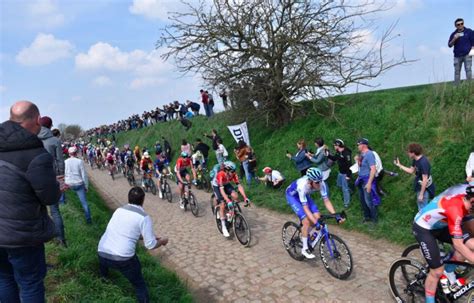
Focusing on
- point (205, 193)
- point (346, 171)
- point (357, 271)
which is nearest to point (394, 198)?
point (346, 171)

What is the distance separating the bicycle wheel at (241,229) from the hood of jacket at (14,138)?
5925mm

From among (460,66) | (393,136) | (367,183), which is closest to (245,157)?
(393,136)

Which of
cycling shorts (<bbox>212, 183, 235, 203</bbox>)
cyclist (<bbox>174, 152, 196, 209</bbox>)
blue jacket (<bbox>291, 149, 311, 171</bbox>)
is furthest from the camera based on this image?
cyclist (<bbox>174, 152, 196, 209</bbox>)

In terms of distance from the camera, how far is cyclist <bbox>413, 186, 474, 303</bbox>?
4.04m

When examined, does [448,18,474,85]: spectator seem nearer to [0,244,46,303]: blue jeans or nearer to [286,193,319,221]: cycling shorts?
[286,193,319,221]: cycling shorts

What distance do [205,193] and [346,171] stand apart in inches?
295

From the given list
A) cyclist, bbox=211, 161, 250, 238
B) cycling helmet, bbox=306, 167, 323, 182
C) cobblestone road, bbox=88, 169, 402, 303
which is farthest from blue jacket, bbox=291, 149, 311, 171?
cycling helmet, bbox=306, 167, 323, 182

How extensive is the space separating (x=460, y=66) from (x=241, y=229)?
9378mm

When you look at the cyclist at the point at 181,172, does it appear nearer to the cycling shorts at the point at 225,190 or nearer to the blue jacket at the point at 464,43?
the cycling shorts at the point at 225,190

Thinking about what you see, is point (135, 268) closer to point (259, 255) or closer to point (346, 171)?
point (259, 255)

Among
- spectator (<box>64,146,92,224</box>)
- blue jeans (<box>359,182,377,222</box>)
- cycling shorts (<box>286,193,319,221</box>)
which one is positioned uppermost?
spectator (<box>64,146,92,224</box>)

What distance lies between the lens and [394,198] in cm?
895

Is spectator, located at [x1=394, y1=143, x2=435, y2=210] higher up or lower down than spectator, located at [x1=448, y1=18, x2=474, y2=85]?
lower down

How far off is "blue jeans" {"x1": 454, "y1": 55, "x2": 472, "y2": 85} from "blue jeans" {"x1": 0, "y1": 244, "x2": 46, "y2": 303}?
12.8 meters
